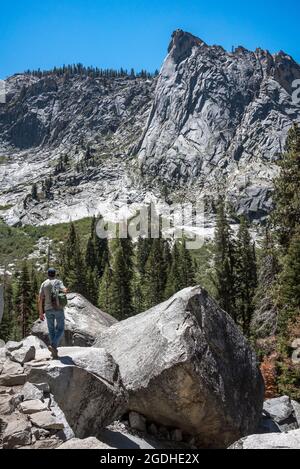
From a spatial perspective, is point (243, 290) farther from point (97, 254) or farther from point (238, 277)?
point (97, 254)

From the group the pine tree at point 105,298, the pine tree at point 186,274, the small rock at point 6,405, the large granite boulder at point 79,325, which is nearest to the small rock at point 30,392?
the small rock at point 6,405

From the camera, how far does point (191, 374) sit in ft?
43.7

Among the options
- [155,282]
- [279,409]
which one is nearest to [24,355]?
[279,409]

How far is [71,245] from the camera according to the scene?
95750 mm

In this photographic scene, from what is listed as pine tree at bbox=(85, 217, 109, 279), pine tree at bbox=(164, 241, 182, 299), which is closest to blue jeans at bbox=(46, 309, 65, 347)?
pine tree at bbox=(164, 241, 182, 299)

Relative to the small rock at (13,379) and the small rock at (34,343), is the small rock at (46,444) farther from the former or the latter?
the small rock at (34,343)

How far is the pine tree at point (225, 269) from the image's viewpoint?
48562 mm

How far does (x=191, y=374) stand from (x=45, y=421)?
15.4 feet

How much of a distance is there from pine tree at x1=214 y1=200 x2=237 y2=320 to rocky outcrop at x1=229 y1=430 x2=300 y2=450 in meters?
39.2

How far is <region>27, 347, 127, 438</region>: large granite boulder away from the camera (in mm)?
11547
